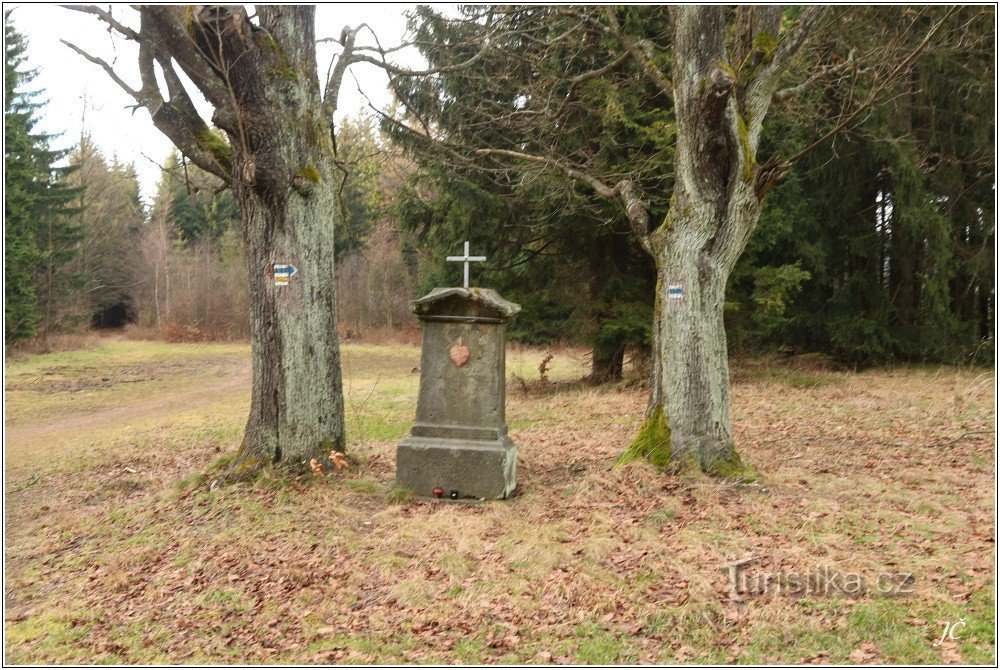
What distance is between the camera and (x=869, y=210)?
16.3 metres

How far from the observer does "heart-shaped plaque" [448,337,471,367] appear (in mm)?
7039

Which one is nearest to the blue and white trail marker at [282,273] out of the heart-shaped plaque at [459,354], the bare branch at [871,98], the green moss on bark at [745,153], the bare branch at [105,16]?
the heart-shaped plaque at [459,354]

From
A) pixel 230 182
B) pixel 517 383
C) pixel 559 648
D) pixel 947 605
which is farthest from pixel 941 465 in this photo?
pixel 517 383

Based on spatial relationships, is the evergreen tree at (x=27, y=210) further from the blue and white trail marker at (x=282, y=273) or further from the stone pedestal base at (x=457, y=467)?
the stone pedestal base at (x=457, y=467)

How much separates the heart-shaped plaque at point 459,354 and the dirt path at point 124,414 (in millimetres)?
7835

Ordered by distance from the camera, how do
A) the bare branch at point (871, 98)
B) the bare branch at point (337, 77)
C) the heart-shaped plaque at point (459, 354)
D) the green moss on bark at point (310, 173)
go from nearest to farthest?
the bare branch at point (871, 98)
the heart-shaped plaque at point (459, 354)
the green moss on bark at point (310, 173)
the bare branch at point (337, 77)

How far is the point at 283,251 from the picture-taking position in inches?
285

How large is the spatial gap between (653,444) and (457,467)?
1.93m

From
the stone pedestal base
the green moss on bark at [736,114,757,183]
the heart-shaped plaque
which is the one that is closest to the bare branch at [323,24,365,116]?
the heart-shaped plaque

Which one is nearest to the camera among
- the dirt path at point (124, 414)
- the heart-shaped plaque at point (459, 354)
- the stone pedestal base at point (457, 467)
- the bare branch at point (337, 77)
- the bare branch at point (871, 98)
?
the bare branch at point (871, 98)

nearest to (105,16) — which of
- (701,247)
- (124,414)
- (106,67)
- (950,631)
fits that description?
(106,67)

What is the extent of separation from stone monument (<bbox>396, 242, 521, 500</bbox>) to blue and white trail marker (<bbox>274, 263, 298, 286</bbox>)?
52.0 inches

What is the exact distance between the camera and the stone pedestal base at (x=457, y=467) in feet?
22.5

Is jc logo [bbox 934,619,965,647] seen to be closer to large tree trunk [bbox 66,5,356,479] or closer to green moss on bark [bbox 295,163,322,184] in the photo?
large tree trunk [bbox 66,5,356,479]
